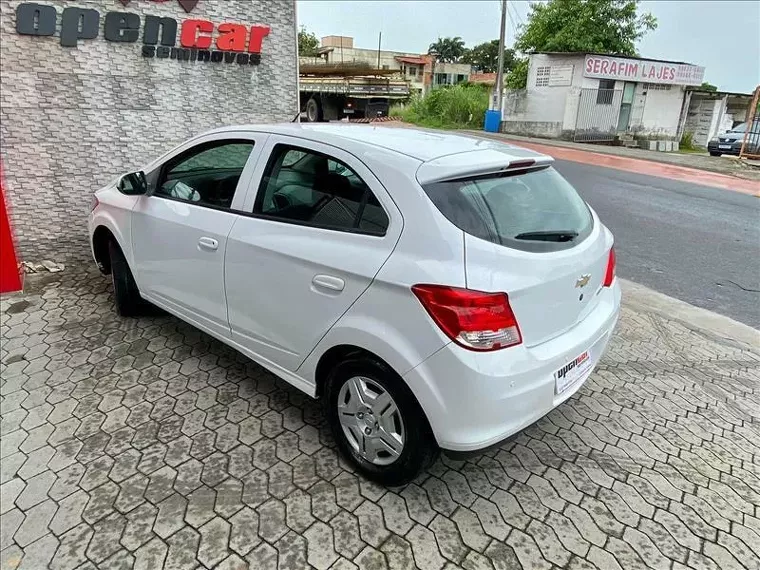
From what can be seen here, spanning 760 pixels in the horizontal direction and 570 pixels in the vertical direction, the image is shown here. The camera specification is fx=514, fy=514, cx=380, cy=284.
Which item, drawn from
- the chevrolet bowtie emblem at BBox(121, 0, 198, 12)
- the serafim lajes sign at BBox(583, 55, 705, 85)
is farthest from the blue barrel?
the chevrolet bowtie emblem at BBox(121, 0, 198, 12)

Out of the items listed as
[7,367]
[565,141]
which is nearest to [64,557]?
[7,367]

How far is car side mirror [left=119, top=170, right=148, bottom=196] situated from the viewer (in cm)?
354

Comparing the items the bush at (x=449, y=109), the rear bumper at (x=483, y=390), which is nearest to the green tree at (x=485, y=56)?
the bush at (x=449, y=109)

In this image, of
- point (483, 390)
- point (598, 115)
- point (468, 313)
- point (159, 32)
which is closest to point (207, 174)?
point (468, 313)

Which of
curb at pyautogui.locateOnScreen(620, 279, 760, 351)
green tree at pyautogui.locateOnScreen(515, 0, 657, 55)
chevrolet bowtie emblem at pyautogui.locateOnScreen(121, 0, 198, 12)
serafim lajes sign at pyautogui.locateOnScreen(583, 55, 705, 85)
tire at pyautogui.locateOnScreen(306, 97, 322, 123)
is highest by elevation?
green tree at pyautogui.locateOnScreen(515, 0, 657, 55)

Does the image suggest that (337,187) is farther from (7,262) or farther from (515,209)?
(7,262)

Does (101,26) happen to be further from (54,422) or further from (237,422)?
(237,422)

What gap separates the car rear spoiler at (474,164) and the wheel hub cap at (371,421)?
0.97 m

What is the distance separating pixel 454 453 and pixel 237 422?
137 centimetres

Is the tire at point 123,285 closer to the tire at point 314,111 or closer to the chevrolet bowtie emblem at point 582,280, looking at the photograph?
the chevrolet bowtie emblem at point 582,280

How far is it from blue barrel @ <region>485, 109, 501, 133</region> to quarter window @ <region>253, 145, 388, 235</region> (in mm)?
23435

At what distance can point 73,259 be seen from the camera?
5410 millimetres

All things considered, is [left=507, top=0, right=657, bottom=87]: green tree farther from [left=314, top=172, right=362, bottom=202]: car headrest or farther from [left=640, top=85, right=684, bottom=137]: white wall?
[left=314, top=172, right=362, bottom=202]: car headrest

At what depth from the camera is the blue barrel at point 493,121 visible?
79.6 ft
